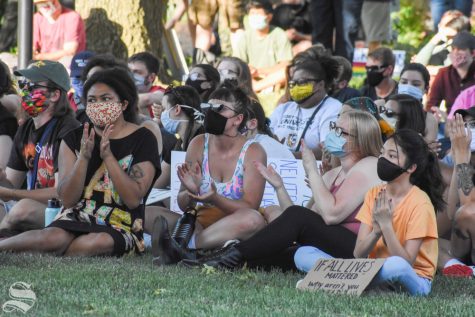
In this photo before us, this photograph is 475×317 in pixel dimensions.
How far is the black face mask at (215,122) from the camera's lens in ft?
28.5

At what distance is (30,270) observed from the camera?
7480mm

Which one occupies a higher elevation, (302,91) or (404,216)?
(302,91)

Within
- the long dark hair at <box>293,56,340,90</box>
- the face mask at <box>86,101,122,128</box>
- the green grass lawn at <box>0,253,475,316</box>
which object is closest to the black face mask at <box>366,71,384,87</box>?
the long dark hair at <box>293,56,340,90</box>

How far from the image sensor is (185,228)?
861 cm

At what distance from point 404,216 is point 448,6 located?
8.62m

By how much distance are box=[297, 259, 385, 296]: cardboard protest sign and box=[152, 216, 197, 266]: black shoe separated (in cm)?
115

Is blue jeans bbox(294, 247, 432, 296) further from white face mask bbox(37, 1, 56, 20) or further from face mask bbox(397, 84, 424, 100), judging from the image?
white face mask bbox(37, 1, 56, 20)

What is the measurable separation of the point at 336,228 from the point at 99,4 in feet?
29.1

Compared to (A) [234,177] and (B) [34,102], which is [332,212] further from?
(B) [34,102]

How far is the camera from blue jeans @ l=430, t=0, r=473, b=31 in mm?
15039

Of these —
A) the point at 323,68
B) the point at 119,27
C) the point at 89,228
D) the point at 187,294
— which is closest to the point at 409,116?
the point at 323,68

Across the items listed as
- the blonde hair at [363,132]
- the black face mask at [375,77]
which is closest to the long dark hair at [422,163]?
the blonde hair at [363,132]

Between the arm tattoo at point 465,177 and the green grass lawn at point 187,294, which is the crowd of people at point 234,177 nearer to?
the arm tattoo at point 465,177

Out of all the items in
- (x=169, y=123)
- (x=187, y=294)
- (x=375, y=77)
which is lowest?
(x=187, y=294)
